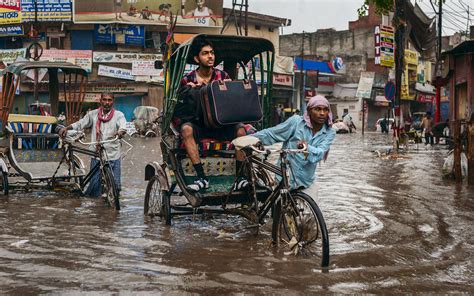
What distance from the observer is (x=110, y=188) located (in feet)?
27.7

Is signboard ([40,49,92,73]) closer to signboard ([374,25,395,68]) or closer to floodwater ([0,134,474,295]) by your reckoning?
signboard ([374,25,395,68])

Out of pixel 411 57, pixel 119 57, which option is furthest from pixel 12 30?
pixel 411 57

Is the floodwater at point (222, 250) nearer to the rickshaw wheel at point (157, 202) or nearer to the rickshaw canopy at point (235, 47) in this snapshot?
the rickshaw wheel at point (157, 202)

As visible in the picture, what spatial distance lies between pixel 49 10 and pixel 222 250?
3506cm

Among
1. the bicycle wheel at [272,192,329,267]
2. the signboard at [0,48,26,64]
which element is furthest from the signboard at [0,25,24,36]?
the bicycle wheel at [272,192,329,267]

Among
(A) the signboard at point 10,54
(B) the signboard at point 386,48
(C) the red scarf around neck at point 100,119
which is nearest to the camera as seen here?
(C) the red scarf around neck at point 100,119

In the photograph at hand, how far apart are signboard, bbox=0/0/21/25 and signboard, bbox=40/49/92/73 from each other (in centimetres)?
314

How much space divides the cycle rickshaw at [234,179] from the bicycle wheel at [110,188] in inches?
23.5

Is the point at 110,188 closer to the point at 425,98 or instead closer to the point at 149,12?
the point at 149,12

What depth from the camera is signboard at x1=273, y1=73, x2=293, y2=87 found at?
46194 mm

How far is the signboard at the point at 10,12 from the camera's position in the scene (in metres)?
38.1

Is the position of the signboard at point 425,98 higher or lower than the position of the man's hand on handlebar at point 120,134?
higher

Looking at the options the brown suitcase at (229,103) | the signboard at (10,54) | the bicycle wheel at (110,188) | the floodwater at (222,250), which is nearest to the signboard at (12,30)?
the signboard at (10,54)

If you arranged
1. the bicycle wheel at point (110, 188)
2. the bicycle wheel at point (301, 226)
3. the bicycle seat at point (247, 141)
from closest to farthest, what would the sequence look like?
the bicycle wheel at point (301, 226)
the bicycle seat at point (247, 141)
the bicycle wheel at point (110, 188)
